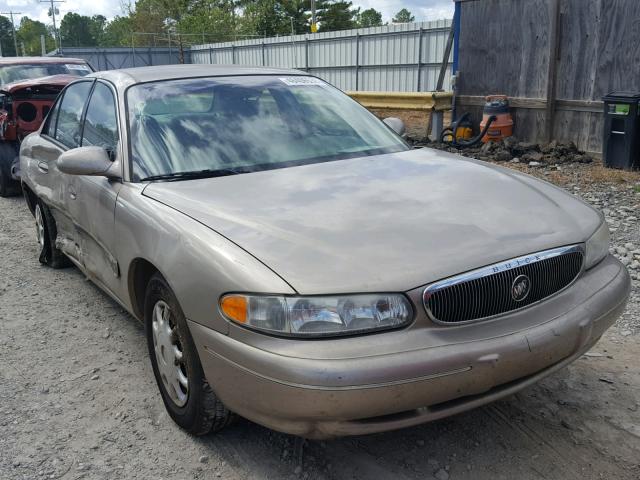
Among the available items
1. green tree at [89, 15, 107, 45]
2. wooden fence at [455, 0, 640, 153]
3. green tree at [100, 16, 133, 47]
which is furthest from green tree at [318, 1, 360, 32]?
green tree at [89, 15, 107, 45]

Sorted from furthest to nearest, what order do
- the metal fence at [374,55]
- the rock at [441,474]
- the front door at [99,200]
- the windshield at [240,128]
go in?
the metal fence at [374,55] < the front door at [99,200] < the windshield at [240,128] < the rock at [441,474]

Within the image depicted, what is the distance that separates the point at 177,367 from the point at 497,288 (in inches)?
57.2

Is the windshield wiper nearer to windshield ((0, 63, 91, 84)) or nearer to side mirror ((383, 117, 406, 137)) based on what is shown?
side mirror ((383, 117, 406, 137))

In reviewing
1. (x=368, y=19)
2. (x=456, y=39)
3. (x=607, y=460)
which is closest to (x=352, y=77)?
(x=456, y=39)

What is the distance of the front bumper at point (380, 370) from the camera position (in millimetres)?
2111

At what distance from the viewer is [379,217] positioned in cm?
262

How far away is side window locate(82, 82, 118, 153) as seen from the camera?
363cm

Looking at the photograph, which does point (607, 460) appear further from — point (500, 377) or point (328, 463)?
point (328, 463)

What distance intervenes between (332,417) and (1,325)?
3.08 meters

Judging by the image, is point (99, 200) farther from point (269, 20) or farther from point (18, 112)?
point (269, 20)

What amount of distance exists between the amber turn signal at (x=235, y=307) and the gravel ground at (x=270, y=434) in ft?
2.49

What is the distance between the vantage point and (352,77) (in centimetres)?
2230

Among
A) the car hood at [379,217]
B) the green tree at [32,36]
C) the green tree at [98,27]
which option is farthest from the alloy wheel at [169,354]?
the green tree at [98,27]

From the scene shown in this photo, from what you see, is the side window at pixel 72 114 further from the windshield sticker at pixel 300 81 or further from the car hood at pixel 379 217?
the car hood at pixel 379 217
